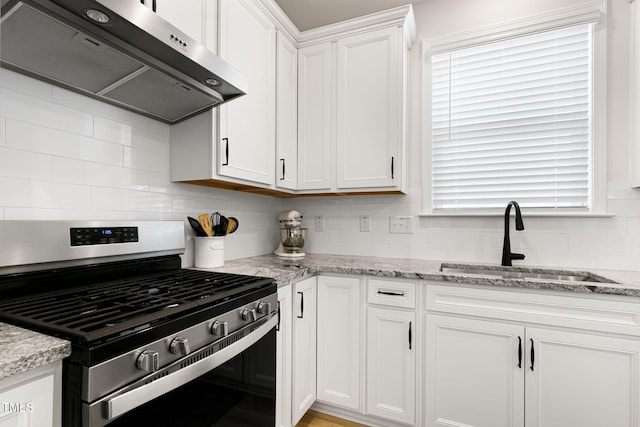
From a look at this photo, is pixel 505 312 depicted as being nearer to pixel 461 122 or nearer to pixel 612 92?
pixel 461 122

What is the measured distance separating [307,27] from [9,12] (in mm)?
2110

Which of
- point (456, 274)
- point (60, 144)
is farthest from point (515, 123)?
point (60, 144)

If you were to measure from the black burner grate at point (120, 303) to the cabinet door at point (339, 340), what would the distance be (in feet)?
2.01

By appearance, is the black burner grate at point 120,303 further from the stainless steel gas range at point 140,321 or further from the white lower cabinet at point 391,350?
the white lower cabinet at point 391,350

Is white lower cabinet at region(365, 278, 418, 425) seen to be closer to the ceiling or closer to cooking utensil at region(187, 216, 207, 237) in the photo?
cooking utensil at region(187, 216, 207, 237)

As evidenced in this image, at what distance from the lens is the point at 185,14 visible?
1403 millimetres

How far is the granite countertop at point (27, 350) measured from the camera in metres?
0.60

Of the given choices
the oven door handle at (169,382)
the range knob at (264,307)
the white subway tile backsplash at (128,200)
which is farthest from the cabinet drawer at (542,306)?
the white subway tile backsplash at (128,200)

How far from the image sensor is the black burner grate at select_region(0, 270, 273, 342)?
2.49ft

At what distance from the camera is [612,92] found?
1875 millimetres

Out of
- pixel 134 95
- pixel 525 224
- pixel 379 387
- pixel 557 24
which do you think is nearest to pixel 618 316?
pixel 525 224

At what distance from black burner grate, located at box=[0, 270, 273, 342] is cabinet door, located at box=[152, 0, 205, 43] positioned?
1.08m

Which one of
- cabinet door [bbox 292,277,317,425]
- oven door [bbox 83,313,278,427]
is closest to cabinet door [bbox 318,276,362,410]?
cabinet door [bbox 292,277,317,425]

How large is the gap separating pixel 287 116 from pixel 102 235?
1.34m
